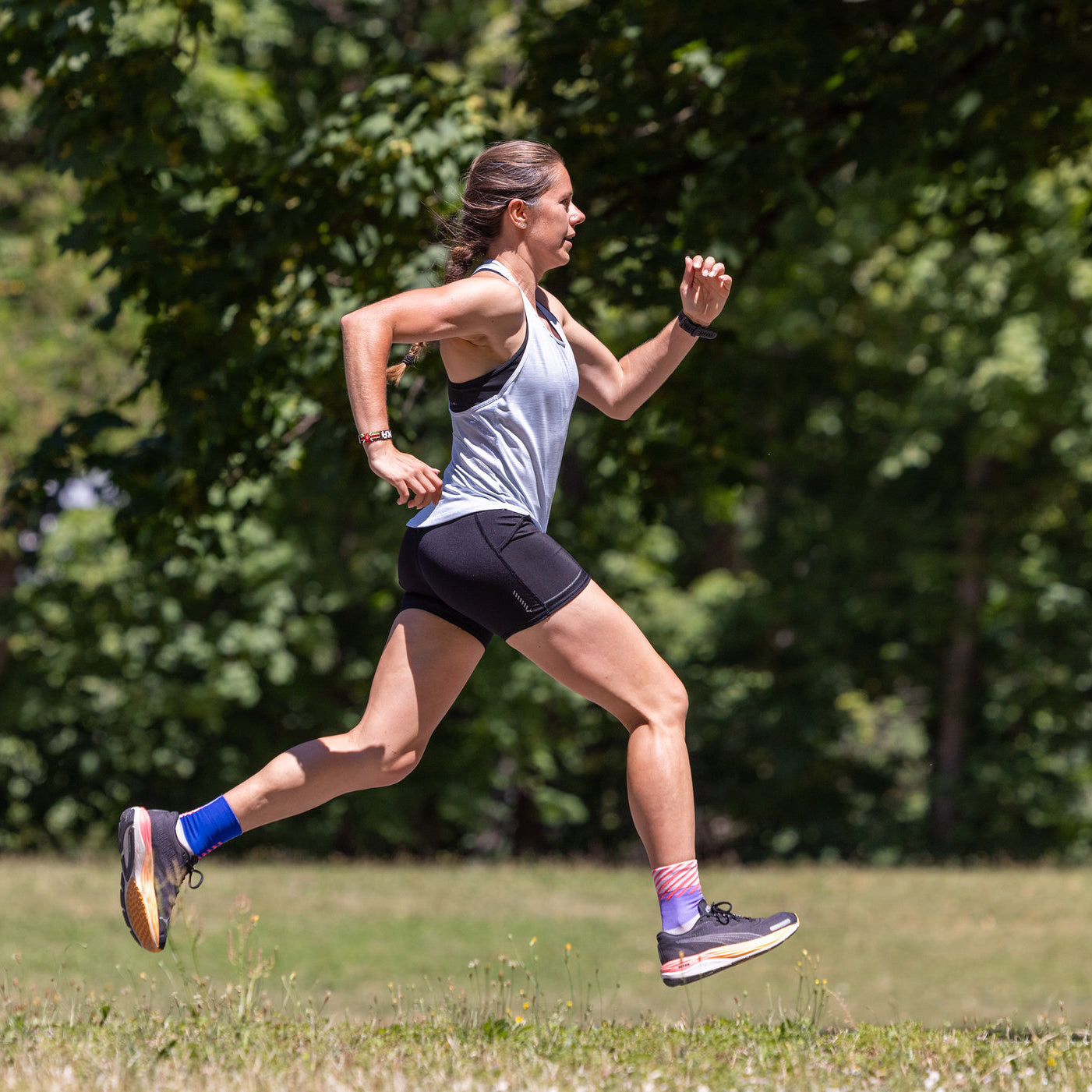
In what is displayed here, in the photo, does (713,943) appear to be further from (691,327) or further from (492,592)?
(691,327)

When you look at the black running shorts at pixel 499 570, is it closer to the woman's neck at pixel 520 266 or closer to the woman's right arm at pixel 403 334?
the woman's right arm at pixel 403 334

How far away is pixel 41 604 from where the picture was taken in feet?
62.2

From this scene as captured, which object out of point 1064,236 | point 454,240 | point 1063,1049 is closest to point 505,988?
point 1063,1049

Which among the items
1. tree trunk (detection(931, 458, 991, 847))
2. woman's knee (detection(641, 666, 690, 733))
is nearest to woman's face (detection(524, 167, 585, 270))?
woman's knee (detection(641, 666, 690, 733))

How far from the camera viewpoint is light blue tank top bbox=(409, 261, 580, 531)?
3.71m

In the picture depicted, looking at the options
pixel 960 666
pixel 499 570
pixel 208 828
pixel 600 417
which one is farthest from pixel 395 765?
pixel 960 666

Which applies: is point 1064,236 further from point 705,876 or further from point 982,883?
point 705,876

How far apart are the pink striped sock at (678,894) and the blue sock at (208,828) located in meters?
1.14

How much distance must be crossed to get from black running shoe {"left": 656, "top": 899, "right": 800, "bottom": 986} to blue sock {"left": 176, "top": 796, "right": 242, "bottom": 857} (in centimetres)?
119

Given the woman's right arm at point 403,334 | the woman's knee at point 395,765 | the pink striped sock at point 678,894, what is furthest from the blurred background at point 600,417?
the pink striped sock at point 678,894

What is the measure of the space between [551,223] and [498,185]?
175mm

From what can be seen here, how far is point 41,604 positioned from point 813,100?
1466 centimetres

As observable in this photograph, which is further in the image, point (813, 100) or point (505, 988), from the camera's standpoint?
point (813, 100)

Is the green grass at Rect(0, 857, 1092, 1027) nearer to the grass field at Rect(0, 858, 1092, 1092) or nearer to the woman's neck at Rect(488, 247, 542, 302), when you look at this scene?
the grass field at Rect(0, 858, 1092, 1092)
